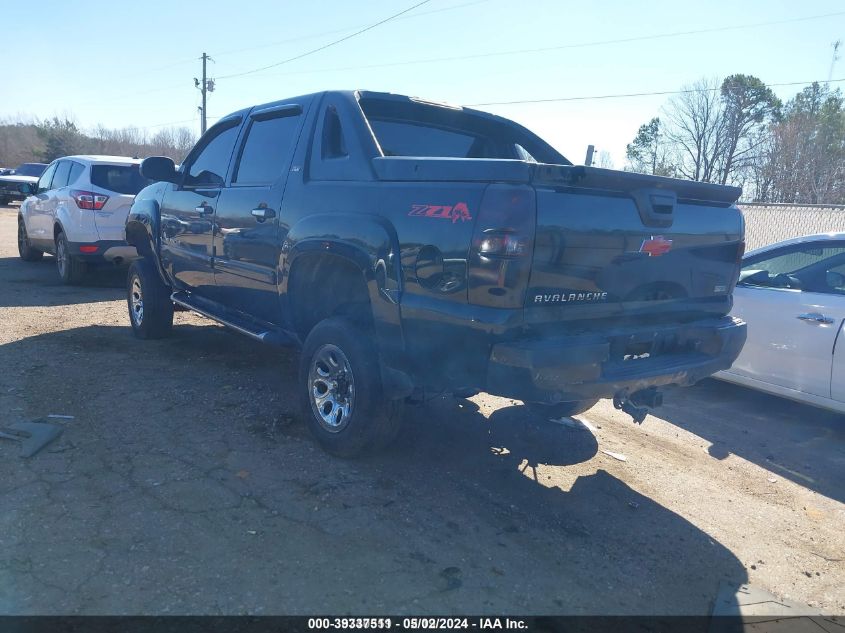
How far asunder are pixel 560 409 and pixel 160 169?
401 cm

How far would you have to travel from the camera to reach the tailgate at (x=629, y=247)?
3.14 m

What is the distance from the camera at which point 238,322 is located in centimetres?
523

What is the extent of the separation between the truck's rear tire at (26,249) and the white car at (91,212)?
2.23 meters

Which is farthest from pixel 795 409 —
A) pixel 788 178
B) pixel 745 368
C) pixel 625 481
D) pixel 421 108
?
pixel 788 178

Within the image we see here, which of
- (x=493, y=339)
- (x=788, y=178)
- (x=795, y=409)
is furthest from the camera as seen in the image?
(x=788, y=178)

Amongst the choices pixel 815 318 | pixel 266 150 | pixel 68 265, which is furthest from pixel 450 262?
pixel 68 265

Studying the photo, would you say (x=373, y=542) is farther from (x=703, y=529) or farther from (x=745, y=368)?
(x=745, y=368)

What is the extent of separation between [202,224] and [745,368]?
4.80 meters

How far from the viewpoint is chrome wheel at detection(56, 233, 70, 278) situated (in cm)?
972

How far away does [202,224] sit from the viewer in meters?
5.56

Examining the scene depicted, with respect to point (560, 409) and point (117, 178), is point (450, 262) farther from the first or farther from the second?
point (117, 178)

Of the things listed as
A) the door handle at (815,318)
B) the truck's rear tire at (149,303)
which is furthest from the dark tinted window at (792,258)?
the truck's rear tire at (149,303)

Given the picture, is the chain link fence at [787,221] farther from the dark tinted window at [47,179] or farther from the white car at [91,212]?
the dark tinted window at [47,179]

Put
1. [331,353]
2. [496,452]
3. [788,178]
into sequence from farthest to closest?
[788,178]
[496,452]
[331,353]
